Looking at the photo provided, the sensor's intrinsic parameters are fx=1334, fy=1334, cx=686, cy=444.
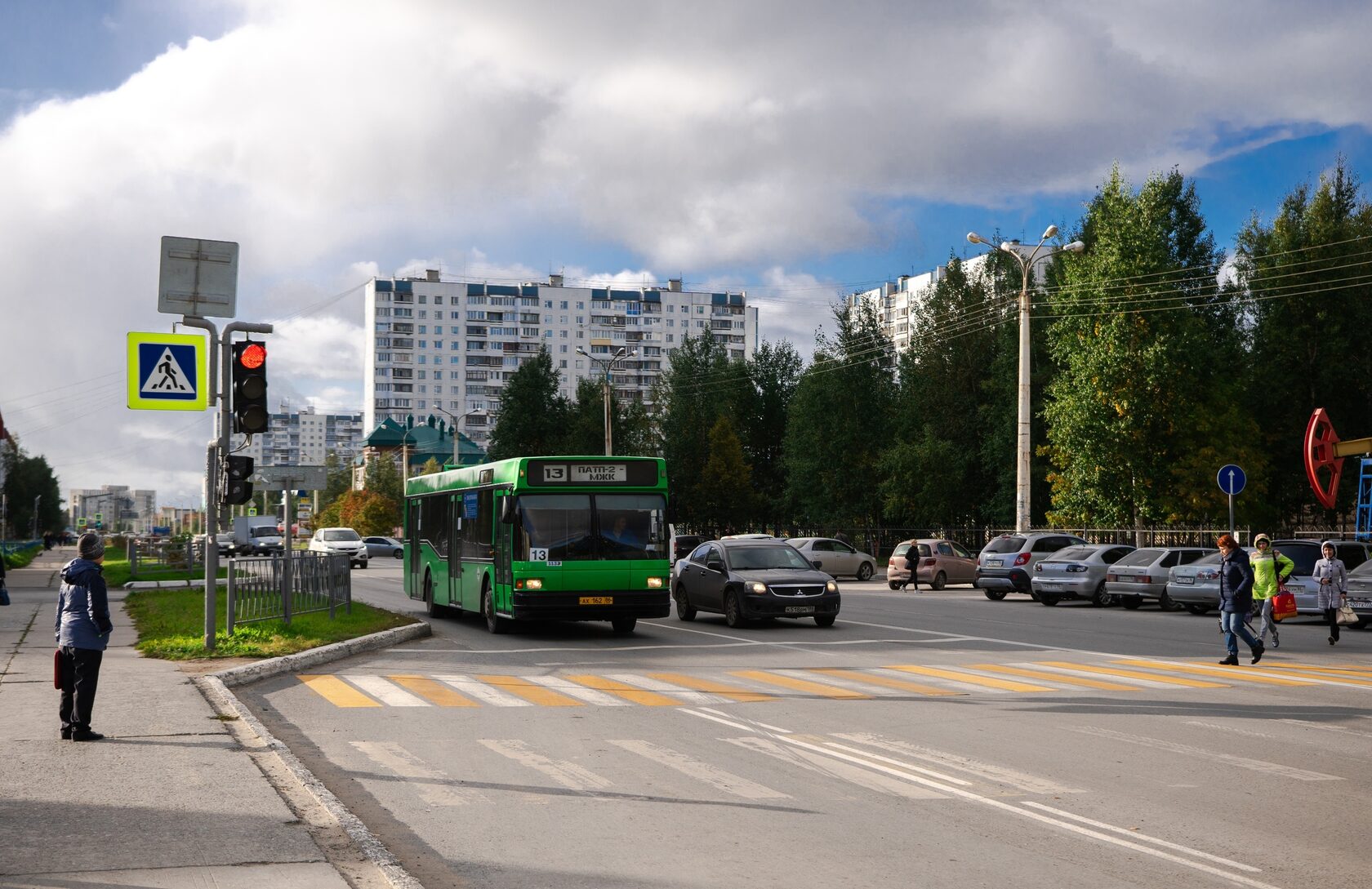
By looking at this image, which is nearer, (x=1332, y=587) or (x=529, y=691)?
(x=529, y=691)

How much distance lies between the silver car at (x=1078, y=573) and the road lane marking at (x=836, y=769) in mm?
23306

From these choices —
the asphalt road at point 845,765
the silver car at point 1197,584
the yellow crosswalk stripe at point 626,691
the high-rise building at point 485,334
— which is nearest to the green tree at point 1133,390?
the silver car at point 1197,584

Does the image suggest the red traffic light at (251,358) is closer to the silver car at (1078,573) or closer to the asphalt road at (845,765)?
the asphalt road at (845,765)

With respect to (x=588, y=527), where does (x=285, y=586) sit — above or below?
below

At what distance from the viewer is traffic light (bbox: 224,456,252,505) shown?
16.0 meters

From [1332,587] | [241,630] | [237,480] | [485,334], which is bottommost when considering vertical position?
[241,630]

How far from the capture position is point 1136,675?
15656mm

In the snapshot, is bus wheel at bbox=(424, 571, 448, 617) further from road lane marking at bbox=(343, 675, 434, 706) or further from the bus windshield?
road lane marking at bbox=(343, 675, 434, 706)

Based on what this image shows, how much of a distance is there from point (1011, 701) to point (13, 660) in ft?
37.8

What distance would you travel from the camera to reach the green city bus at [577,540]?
20.4m

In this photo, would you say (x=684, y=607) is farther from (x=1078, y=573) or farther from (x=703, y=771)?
(x=703, y=771)

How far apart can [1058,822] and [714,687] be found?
23.5 feet

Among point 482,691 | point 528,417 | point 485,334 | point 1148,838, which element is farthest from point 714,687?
point 485,334

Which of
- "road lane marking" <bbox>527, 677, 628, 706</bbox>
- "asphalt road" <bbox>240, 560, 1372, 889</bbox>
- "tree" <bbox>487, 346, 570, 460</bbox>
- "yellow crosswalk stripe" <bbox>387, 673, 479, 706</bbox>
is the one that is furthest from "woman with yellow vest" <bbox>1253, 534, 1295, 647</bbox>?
"tree" <bbox>487, 346, 570, 460</bbox>
